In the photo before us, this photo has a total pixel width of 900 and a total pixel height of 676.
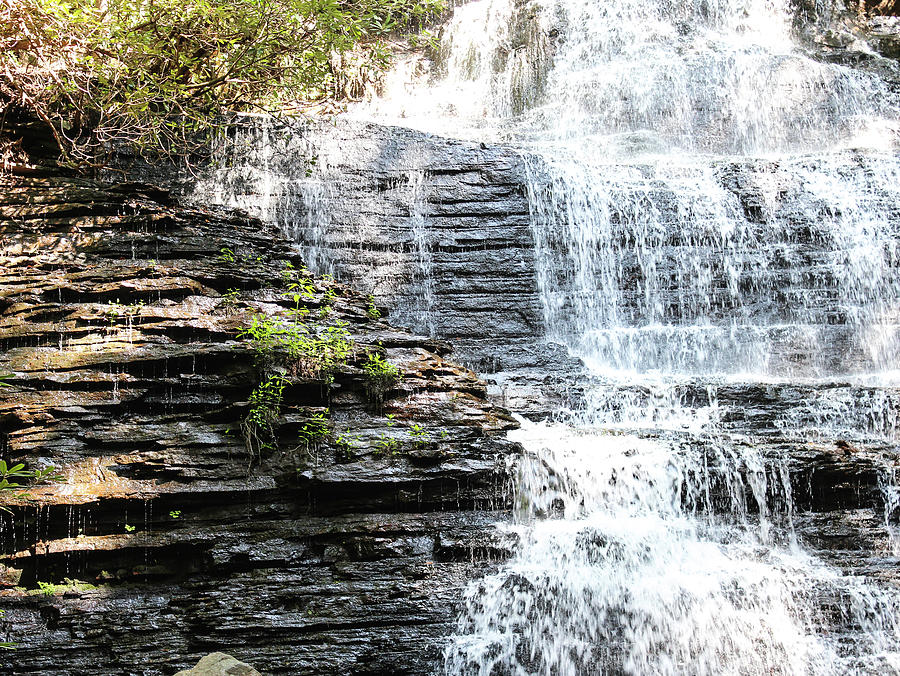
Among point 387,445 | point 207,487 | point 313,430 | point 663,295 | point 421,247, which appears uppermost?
point 421,247

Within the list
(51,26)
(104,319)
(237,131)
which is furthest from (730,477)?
(51,26)

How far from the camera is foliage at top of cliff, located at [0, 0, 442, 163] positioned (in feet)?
24.8

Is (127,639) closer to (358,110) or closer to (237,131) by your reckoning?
(237,131)

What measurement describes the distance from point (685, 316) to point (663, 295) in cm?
39

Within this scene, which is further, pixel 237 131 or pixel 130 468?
pixel 237 131

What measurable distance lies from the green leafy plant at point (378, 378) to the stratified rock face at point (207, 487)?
2.7 inches

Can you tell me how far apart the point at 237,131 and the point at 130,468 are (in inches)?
215

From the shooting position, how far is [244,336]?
6309 millimetres

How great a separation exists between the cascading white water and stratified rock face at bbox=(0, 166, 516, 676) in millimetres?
653

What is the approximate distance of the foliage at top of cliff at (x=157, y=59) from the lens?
298 inches

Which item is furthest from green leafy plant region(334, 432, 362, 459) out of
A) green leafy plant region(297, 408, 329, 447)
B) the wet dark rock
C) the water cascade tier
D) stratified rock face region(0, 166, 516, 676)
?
the wet dark rock

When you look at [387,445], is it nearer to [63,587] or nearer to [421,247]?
[63,587]

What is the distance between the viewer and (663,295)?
31.1 feet

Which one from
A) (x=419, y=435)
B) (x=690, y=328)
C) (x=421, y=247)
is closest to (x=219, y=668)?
(x=419, y=435)
